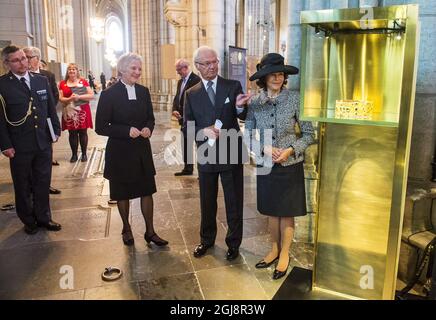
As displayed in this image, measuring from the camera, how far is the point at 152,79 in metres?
19.0

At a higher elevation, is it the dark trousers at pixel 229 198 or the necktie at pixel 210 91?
the necktie at pixel 210 91

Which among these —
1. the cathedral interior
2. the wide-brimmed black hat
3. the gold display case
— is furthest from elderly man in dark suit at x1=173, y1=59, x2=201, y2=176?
the gold display case

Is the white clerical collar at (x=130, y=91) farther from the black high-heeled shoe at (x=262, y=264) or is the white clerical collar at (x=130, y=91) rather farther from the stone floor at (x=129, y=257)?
the black high-heeled shoe at (x=262, y=264)

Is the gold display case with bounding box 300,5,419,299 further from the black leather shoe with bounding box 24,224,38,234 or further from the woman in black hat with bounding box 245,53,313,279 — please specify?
the black leather shoe with bounding box 24,224,38,234

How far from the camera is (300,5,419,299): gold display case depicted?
2.49 metres

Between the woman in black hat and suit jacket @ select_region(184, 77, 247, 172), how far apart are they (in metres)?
0.19

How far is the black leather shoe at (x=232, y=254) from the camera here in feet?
11.1

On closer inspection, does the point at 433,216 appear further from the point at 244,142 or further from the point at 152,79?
the point at 152,79

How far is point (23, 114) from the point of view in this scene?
3830mm

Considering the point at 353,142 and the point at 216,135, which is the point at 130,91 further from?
the point at 353,142

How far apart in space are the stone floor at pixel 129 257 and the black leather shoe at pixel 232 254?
57 mm

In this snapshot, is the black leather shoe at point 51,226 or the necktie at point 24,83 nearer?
the necktie at point 24,83

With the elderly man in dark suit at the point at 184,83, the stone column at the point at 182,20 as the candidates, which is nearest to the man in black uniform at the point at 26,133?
the elderly man in dark suit at the point at 184,83

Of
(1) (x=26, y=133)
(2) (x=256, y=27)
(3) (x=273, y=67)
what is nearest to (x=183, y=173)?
(1) (x=26, y=133)
